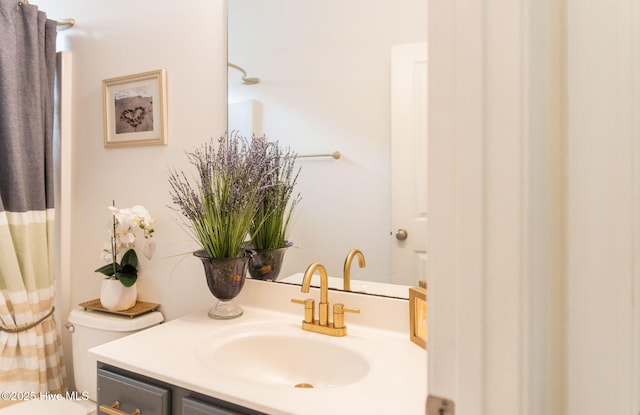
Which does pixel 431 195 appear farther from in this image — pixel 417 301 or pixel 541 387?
pixel 417 301

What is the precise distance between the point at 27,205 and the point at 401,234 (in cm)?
149

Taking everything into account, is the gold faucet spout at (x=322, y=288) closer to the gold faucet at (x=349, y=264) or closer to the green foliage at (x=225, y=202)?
the gold faucet at (x=349, y=264)

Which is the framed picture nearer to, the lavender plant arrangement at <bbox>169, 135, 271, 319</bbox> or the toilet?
the lavender plant arrangement at <bbox>169, 135, 271, 319</bbox>

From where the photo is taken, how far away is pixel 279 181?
1321 millimetres

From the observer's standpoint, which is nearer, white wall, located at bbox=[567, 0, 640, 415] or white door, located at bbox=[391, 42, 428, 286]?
white wall, located at bbox=[567, 0, 640, 415]

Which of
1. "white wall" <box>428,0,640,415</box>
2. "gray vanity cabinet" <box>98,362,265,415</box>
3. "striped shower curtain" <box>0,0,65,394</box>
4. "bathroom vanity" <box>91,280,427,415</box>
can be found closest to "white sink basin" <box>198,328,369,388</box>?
"bathroom vanity" <box>91,280,427,415</box>

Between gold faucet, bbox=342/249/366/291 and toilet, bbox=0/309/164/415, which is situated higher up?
gold faucet, bbox=342/249/366/291

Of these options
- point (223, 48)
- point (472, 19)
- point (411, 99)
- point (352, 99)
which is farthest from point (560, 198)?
point (223, 48)

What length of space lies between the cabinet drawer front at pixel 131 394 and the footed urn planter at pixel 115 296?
48 cm

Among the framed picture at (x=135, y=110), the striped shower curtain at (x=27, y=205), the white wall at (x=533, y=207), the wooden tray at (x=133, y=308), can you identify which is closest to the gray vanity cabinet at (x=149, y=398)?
Result: the wooden tray at (x=133, y=308)

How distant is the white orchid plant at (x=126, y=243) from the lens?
141cm

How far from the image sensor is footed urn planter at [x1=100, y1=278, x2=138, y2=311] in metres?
1.46

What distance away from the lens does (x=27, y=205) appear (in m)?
1.55

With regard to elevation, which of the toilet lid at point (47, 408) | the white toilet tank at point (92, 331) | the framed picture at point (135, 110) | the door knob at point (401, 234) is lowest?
the toilet lid at point (47, 408)
